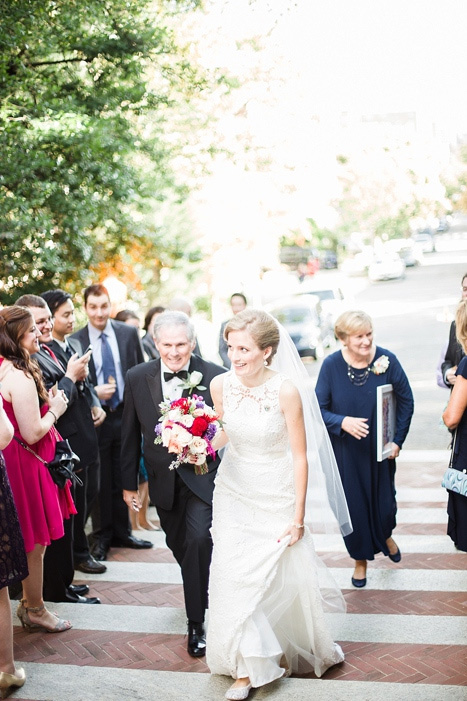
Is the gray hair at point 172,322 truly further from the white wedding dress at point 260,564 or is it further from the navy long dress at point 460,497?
the navy long dress at point 460,497

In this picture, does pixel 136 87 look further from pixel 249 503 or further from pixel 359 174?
pixel 359 174

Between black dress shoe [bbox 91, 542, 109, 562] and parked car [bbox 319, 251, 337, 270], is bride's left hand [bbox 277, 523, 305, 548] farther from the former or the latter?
parked car [bbox 319, 251, 337, 270]

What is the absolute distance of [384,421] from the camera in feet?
18.2

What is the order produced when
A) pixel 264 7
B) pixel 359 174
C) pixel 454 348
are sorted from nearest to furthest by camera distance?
pixel 454 348 < pixel 264 7 < pixel 359 174

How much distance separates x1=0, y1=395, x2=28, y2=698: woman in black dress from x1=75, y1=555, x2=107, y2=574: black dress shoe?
6.52 ft

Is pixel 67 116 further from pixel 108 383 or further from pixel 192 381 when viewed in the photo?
pixel 192 381

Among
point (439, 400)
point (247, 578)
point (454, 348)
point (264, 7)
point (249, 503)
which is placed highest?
point (264, 7)

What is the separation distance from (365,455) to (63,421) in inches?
83.1

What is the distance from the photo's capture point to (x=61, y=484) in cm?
484

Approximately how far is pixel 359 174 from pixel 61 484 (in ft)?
145

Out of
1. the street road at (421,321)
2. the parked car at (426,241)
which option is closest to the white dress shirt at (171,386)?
the street road at (421,321)

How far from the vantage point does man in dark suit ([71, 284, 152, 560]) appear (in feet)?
21.6

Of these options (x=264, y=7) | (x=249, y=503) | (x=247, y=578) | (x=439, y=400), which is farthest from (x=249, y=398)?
(x=439, y=400)

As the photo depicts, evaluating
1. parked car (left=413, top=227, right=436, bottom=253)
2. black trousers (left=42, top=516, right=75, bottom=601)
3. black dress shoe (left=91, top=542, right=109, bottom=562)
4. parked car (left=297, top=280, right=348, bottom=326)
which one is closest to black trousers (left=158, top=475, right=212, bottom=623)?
black trousers (left=42, top=516, right=75, bottom=601)
